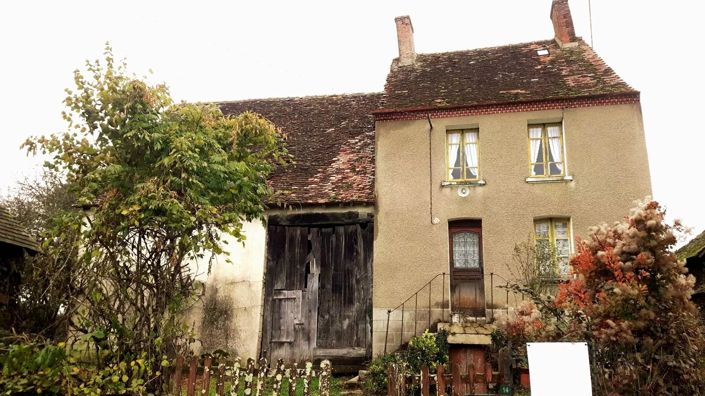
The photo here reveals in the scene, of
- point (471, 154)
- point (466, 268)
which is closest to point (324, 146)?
point (471, 154)

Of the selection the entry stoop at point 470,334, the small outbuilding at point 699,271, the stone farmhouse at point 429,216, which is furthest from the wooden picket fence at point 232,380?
the small outbuilding at point 699,271

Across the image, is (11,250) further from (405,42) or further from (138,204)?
(405,42)

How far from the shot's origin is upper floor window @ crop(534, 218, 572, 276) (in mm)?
11453

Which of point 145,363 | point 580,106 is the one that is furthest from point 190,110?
point 580,106

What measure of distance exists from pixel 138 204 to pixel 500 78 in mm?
10512

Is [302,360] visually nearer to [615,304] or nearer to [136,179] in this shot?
[136,179]

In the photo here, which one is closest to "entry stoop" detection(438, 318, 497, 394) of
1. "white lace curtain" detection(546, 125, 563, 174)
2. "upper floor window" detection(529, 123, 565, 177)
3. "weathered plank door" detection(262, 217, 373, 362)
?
"weathered plank door" detection(262, 217, 373, 362)

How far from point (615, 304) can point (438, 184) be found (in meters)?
6.51

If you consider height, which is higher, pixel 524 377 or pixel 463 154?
pixel 463 154

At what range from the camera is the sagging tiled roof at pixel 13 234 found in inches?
433

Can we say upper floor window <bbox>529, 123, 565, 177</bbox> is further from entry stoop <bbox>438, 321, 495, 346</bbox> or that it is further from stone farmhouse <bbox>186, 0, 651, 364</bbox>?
entry stoop <bbox>438, 321, 495, 346</bbox>

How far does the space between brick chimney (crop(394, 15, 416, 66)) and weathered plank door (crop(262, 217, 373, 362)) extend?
6174mm

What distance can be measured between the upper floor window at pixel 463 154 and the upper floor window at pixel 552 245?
1.92m

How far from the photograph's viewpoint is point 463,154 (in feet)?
43.7
